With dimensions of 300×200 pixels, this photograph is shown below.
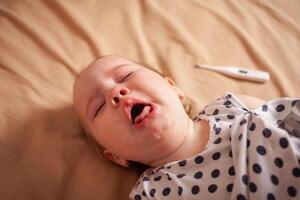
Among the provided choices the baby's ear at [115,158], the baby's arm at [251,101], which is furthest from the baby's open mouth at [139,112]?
the baby's arm at [251,101]

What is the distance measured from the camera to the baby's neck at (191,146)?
926 mm

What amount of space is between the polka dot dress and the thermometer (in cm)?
20

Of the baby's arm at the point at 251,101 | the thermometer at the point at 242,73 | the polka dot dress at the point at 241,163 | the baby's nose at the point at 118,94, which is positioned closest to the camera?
the polka dot dress at the point at 241,163

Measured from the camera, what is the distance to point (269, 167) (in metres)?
0.78

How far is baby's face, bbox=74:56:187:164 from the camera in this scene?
85 centimetres

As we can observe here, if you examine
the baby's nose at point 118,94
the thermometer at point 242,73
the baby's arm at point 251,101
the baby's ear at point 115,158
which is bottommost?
the baby's ear at point 115,158

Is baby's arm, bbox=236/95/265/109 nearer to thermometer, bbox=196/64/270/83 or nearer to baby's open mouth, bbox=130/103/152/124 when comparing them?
thermometer, bbox=196/64/270/83

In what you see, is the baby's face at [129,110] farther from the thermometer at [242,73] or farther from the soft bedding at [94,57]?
the thermometer at [242,73]

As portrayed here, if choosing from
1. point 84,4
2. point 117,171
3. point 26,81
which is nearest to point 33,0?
point 84,4

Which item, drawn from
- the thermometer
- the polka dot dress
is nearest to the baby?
the polka dot dress

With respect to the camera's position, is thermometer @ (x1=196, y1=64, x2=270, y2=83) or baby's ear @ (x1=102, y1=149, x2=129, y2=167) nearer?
baby's ear @ (x1=102, y1=149, x2=129, y2=167)

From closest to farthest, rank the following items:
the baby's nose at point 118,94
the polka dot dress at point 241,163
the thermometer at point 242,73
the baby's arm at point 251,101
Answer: the polka dot dress at point 241,163
the baby's nose at point 118,94
the baby's arm at point 251,101
the thermometer at point 242,73

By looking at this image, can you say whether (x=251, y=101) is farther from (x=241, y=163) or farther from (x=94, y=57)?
(x=94, y=57)

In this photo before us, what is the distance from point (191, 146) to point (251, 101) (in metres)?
0.23
